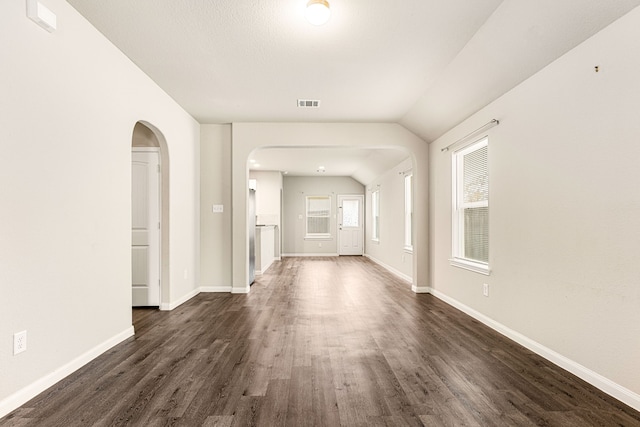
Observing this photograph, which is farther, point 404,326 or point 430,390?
point 404,326

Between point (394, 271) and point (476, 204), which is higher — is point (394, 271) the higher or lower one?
the lower one

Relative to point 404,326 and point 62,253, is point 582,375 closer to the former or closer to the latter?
point 404,326

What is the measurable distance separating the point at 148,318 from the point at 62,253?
5.73ft

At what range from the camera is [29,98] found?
207 centimetres

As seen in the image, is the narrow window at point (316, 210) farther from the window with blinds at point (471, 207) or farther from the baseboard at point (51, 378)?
the baseboard at point (51, 378)

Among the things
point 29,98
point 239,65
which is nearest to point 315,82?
point 239,65

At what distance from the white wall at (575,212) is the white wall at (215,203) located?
3.67 metres

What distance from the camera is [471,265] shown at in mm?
3898

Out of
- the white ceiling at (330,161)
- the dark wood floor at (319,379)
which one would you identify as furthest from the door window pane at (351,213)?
the dark wood floor at (319,379)

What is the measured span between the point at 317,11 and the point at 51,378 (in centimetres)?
301

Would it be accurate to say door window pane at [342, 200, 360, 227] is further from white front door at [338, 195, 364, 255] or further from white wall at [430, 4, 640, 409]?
white wall at [430, 4, 640, 409]

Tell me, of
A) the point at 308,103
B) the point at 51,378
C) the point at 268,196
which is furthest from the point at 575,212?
the point at 268,196

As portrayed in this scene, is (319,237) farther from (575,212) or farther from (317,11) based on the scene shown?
(317,11)

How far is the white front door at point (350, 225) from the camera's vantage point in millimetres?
11102
